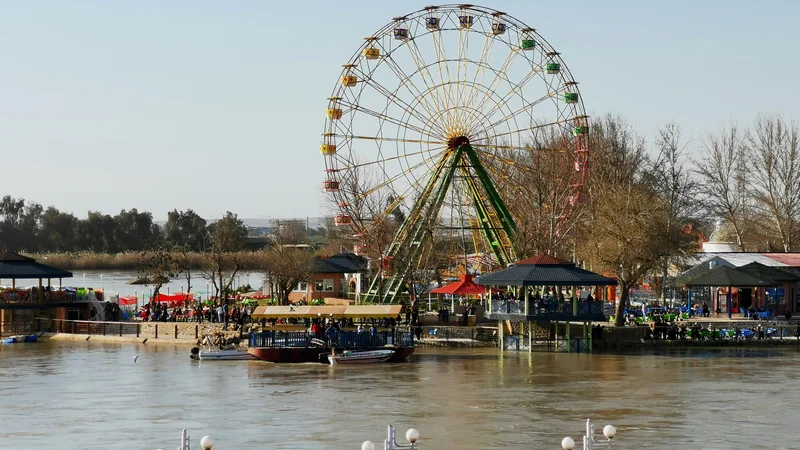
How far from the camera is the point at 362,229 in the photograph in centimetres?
7775

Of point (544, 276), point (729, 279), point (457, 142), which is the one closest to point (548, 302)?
point (544, 276)

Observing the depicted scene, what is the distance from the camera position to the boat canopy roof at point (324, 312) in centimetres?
6000

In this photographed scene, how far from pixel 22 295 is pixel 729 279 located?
38390mm

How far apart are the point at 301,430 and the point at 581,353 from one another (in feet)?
80.7

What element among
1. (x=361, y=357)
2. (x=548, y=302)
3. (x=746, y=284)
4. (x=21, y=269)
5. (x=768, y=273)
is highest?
(x=21, y=269)

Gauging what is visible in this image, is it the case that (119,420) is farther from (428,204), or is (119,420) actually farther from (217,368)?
(428,204)

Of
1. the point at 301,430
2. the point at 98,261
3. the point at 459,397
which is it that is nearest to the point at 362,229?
the point at 459,397

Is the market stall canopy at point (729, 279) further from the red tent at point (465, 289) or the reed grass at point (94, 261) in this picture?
the reed grass at point (94, 261)

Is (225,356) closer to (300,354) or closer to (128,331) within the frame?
(300,354)

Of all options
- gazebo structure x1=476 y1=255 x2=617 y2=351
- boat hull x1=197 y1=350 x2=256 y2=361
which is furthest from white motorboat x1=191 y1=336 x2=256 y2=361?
gazebo structure x1=476 y1=255 x2=617 y2=351

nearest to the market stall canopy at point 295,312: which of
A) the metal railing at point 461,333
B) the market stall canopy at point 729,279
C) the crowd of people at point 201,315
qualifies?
the metal railing at point 461,333

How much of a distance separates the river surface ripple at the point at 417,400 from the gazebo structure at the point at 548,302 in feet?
5.53

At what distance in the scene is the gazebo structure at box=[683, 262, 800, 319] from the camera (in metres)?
72.9

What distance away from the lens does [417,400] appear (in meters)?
44.9
